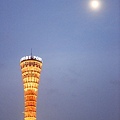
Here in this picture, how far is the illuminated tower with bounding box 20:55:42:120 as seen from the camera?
106 m

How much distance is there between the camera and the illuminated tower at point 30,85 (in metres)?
106

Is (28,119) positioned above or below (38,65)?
below

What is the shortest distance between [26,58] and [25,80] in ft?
25.3

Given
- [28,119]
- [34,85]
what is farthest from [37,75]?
[28,119]

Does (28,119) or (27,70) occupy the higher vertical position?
(27,70)

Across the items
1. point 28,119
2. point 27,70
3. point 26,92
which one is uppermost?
point 27,70

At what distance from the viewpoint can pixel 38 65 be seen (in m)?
110

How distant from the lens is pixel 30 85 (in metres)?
106

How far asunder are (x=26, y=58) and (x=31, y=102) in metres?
15.0

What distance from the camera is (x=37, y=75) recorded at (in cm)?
10806

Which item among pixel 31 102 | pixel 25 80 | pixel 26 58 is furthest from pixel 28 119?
pixel 26 58

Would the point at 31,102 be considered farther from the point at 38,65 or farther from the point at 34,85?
the point at 38,65

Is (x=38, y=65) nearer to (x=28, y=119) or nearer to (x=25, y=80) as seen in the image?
(x=25, y=80)

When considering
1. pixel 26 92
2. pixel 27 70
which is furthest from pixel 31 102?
pixel 27 70
